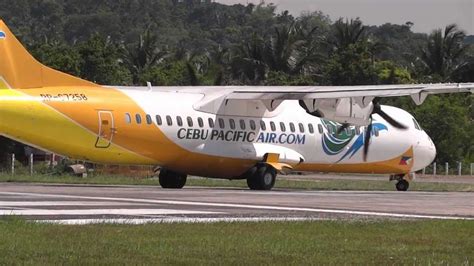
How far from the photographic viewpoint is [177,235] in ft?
49.1

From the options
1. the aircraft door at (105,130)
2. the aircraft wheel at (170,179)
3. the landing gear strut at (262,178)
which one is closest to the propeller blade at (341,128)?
the landing gear strut at (262,178)

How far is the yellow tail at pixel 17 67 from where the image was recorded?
28.5 m

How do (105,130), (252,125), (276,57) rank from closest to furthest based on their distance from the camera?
(105,130) → (252,125) → (276,57)

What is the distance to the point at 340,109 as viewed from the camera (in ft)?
111

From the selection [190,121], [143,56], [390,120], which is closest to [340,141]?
[390,120]

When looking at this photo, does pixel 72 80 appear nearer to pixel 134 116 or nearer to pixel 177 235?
pixel 134 116

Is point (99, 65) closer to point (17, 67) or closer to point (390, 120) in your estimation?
point (390, 120)

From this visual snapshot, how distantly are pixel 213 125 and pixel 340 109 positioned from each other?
13.9ft

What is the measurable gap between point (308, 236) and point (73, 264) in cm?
458

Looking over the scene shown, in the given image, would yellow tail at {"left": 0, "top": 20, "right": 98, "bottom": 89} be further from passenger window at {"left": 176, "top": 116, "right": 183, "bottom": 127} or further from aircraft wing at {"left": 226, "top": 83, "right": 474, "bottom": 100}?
aircraft wing at {"left": 226, "top": 83, "right": 474, "bottom": 100}

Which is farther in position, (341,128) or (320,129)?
(341,128)

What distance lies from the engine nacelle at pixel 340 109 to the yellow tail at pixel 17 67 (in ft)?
28.1

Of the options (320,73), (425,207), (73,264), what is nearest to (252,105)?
(425,207)

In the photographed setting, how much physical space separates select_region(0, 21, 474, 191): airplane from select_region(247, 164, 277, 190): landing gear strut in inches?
1.2
